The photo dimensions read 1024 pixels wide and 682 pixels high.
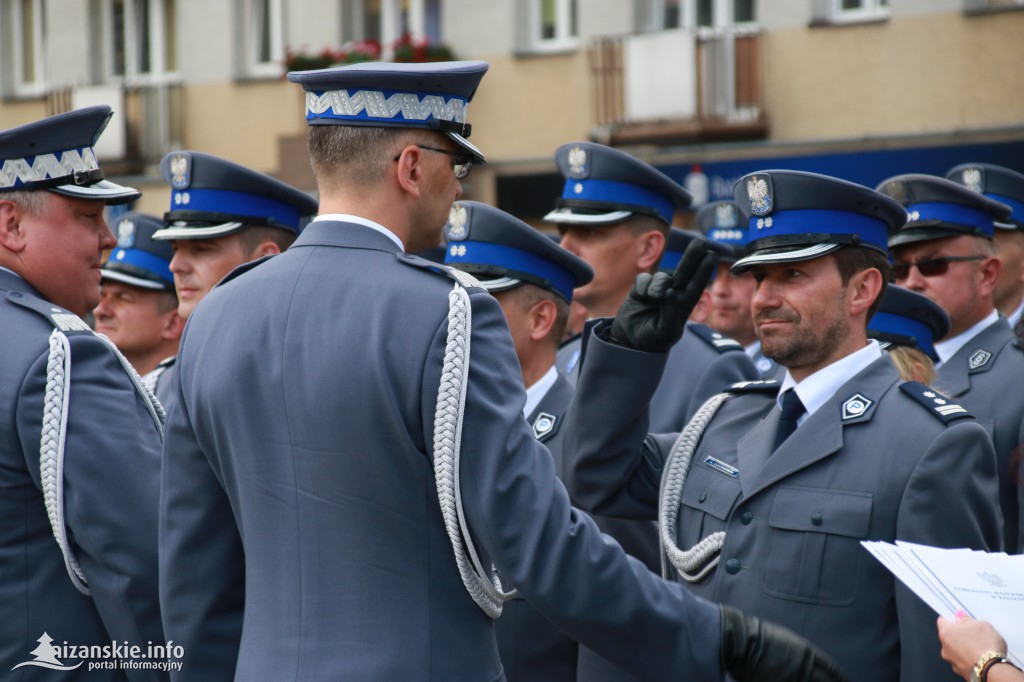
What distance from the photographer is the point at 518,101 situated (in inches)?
693

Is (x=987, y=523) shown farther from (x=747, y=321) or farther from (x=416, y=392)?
(x=747, y=321)

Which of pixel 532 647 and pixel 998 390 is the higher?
pixel 998 390

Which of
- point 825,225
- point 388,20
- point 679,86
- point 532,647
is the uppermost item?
point 388,20

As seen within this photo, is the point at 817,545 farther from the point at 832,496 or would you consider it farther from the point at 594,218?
the point at 594,218

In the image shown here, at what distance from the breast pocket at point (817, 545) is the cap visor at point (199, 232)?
262 cm

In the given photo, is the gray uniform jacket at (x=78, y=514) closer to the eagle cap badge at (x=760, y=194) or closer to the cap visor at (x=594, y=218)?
the eagle cap badge at (x=760, y=194)

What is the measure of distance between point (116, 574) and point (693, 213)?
13.6 metres

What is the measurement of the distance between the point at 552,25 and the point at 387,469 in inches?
605

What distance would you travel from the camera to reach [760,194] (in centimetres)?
414

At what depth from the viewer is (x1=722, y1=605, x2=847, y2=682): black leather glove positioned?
291cm

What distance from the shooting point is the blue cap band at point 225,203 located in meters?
5.52

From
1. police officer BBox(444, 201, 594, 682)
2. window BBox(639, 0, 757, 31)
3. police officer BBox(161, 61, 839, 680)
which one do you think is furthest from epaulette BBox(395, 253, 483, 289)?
window BBox(639, 0, 757, 31)

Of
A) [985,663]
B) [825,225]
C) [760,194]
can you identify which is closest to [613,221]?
[760,194]

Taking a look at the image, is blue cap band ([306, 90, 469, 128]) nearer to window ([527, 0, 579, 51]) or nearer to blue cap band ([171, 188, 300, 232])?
blue cap band ([171, 188, 300, 232])
